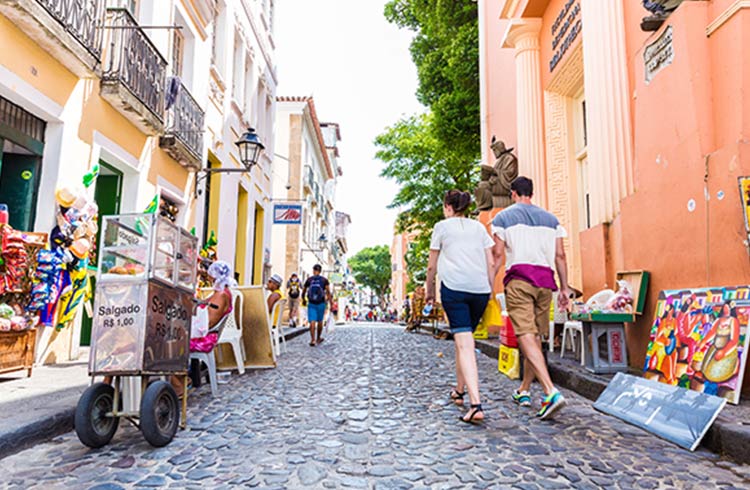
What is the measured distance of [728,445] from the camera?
10.6 ft

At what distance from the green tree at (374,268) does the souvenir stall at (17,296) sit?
79.4 meters

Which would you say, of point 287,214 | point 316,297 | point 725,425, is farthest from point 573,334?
point 287,214

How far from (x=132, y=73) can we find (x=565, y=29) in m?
7.27

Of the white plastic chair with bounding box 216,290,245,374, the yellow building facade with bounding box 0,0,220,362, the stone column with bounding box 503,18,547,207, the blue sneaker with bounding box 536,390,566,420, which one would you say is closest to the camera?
the blue sneaker with bounding box 536,390,566,420

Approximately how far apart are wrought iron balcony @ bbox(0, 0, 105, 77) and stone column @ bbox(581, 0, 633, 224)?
256 inches

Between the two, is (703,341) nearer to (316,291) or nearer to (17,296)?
(17,296)

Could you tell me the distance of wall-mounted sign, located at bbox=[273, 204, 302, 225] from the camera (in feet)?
57.7

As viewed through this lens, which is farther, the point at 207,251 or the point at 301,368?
the point at 207,251

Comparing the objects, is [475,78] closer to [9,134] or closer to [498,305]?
[498,305]

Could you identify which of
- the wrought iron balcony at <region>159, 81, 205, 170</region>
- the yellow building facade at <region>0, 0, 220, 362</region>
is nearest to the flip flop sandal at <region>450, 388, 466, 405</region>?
the yellow building facade at <region>0, 0, 220, 362</region>

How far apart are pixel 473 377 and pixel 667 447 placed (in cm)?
132

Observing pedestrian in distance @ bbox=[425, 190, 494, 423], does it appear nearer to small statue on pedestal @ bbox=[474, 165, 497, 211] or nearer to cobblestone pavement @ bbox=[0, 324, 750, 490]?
cobblestone pavement @ bbox=[0, 324, 750, 490]

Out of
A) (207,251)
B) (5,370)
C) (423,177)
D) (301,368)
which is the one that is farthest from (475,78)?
(5,370)

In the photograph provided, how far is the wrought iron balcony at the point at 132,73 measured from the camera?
7.44m
